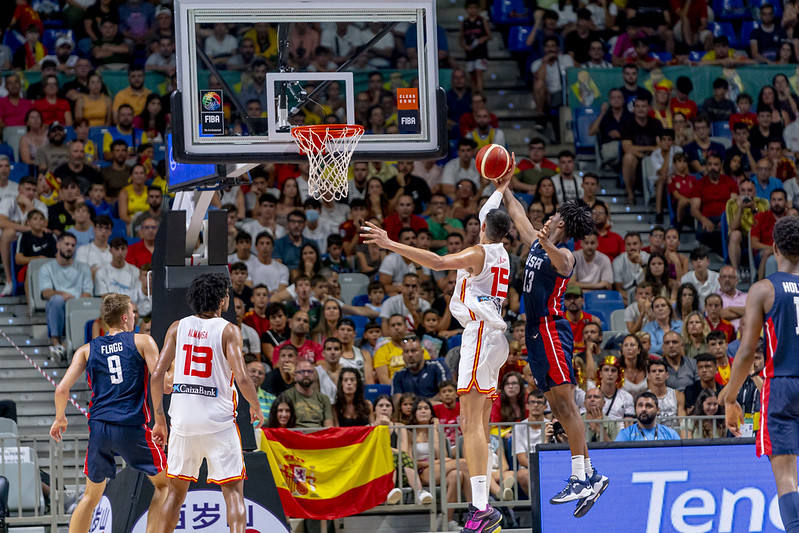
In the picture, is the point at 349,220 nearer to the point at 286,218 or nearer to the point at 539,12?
the point at 286,218

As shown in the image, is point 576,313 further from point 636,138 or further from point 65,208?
point 65,208

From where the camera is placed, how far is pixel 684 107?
19.2m

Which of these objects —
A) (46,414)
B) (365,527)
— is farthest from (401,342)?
(46,414)

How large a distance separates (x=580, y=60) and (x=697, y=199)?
3.38 m

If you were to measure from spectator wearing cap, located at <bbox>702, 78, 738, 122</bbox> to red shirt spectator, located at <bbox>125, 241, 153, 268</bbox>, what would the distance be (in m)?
8.82

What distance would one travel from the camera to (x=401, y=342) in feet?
47.2

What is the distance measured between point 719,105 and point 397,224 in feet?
19.7

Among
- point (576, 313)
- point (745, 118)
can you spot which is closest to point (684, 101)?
point (745, 118)

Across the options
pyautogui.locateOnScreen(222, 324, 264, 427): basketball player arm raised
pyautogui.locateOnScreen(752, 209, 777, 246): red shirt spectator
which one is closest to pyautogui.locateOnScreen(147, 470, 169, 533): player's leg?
pyautogui.locateOnScreen(222, 324, 264, 427): basketball player arm raised

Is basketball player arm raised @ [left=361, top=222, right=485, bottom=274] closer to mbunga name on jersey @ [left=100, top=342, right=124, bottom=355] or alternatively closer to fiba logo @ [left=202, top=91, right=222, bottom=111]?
fiba logo @ [left=202, top=91, right=222, bottom=111]

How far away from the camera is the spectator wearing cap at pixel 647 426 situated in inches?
484

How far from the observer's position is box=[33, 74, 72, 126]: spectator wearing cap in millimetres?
17125

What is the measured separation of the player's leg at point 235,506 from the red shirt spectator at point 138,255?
6558mm

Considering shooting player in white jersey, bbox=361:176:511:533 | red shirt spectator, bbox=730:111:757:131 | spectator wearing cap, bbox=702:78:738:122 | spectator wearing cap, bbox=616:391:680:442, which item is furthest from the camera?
spectator wearing cap, bbox=702:78:738:122
